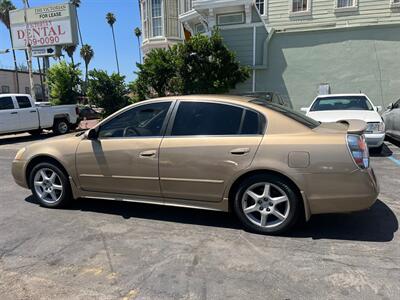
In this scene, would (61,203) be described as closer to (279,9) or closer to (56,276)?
(56,276)

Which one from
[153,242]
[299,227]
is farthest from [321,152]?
[153,242]

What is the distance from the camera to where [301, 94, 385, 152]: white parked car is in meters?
8.51

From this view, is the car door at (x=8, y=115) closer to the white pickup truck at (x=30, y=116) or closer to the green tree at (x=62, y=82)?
the white pickup truck at (x=30, y=116)

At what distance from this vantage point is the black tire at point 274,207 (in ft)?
13.2

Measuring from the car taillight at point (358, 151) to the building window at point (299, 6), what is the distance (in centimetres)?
1420

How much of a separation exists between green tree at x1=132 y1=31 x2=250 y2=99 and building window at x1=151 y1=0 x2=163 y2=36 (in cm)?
720

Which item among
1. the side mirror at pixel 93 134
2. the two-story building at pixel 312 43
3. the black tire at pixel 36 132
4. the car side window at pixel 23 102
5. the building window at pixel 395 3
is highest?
the building window at pixel 395 3

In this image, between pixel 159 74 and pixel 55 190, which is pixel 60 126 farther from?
pixel 55 190

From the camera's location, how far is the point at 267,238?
410 centimetres

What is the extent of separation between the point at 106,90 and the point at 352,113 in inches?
475

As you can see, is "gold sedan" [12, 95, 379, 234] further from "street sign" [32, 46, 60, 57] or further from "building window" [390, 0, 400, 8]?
"street sign" [32, 46, 60, 57]

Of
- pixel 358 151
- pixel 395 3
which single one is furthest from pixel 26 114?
pixel 395 3

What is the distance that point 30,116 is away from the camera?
14.6m

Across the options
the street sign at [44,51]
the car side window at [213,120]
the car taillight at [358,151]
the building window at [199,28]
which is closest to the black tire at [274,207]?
the car side window at [213,120]
